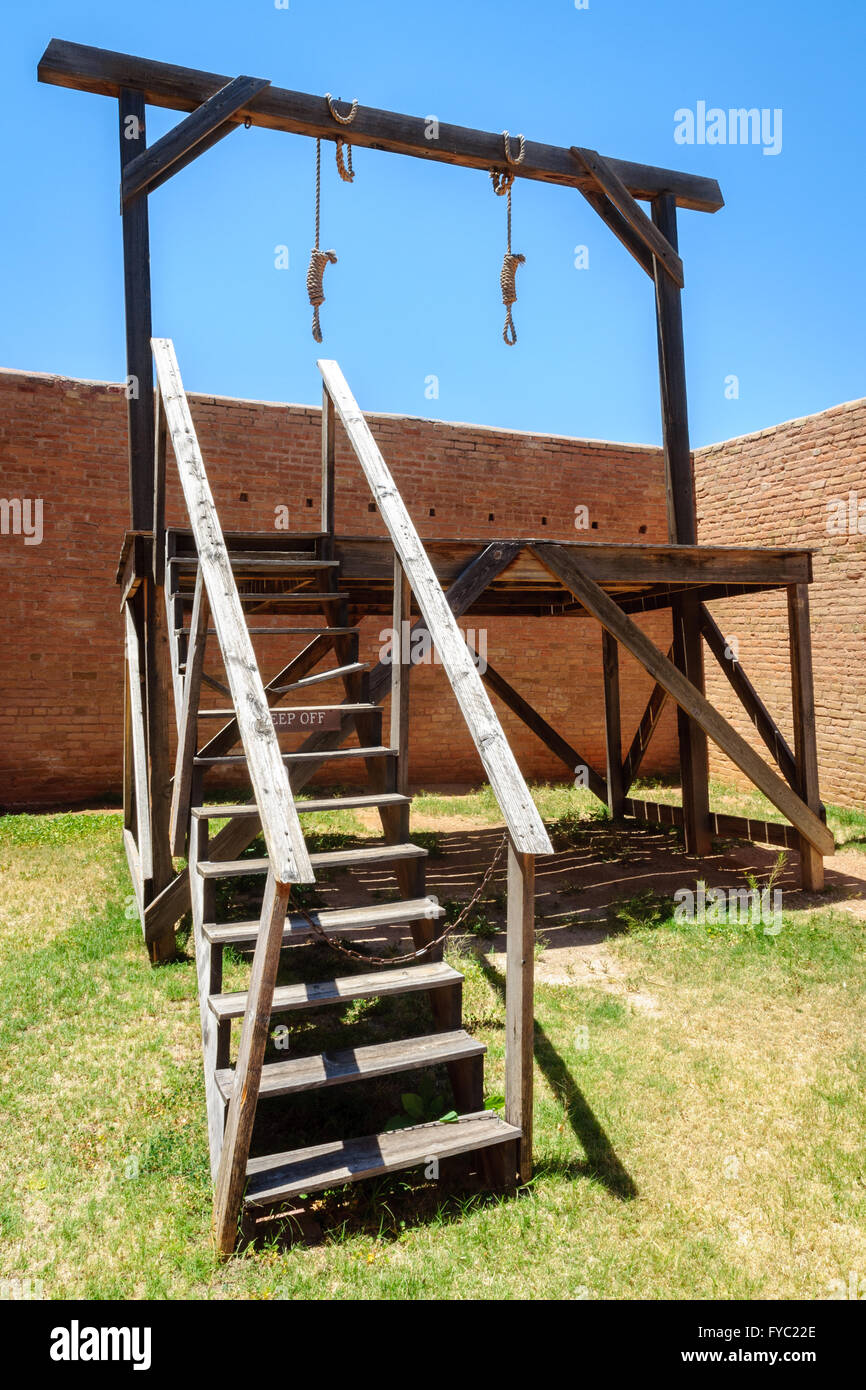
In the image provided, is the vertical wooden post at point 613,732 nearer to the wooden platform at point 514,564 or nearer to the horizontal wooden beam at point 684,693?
the wooden platform at point 514,564

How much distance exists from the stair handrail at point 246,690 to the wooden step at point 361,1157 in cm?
85

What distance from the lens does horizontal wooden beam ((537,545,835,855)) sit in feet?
17.7

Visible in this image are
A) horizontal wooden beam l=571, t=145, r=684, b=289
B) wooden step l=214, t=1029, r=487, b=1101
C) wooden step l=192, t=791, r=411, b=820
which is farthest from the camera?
horizontal wooden beam l=571, t=145, r=684, b=289

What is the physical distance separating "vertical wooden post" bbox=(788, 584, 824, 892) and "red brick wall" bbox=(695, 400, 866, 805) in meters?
2.48

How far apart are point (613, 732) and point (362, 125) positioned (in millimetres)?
5398

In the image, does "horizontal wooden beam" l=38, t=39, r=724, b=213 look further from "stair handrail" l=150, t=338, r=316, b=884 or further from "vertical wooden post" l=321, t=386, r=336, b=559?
"stair handrail" l=150, t=338, r=316, b=884

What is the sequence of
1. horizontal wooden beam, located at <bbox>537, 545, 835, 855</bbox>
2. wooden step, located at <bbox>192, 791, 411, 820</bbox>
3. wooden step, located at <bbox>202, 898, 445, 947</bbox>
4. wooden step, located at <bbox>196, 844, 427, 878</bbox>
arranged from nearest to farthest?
wooden step, located at <bbox>202, 898, 445, 947</bbox>, wooden step, located at <bbox>196, 844, 427, 878</bbox>, wooden step, located at <bbox>192, 791, 411, 820</bbox>, horizontal wooden beam, located at <bbox>537, 545, 835, 855</bbox>

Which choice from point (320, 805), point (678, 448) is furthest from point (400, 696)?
point (678, 448)

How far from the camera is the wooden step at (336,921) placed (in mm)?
2770

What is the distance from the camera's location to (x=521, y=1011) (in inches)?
100
